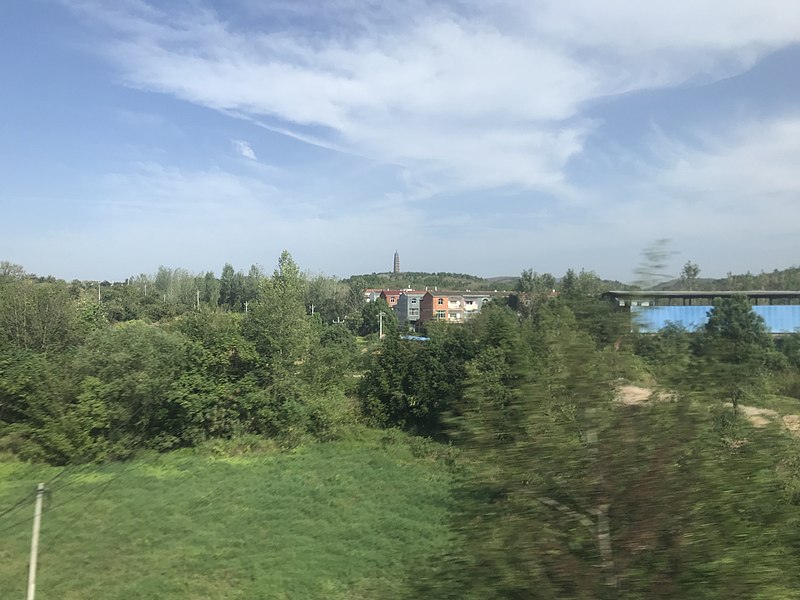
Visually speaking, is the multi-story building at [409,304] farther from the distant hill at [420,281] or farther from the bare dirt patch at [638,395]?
the bare dirt patch at [638,395]

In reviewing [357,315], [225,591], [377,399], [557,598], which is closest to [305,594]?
[225,591]

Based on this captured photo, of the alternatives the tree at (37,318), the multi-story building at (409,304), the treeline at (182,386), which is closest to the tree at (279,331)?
the treeline at (182,386)

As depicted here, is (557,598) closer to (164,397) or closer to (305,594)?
(305,594)

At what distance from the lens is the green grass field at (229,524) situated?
830cm

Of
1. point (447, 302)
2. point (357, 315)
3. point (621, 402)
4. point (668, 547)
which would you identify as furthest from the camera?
point (357, 315)

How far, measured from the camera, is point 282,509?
37.8 ft

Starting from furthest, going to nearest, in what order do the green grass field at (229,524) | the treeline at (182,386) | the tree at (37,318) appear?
1. the tree at (37,318)
2. the treeline at (182,386)
3. the green grass field at (229,524)

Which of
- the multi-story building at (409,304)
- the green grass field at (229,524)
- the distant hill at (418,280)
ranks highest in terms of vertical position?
the distant hill at (418,280)

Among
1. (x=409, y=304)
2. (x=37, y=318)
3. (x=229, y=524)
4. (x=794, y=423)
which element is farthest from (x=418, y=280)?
(x=794, y=423)

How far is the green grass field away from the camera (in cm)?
830

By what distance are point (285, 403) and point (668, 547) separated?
15.2 metres

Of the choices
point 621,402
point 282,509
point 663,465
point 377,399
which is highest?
point 621,402

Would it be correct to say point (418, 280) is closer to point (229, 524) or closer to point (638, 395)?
point (229, 524)

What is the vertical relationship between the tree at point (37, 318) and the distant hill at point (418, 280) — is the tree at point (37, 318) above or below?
below
